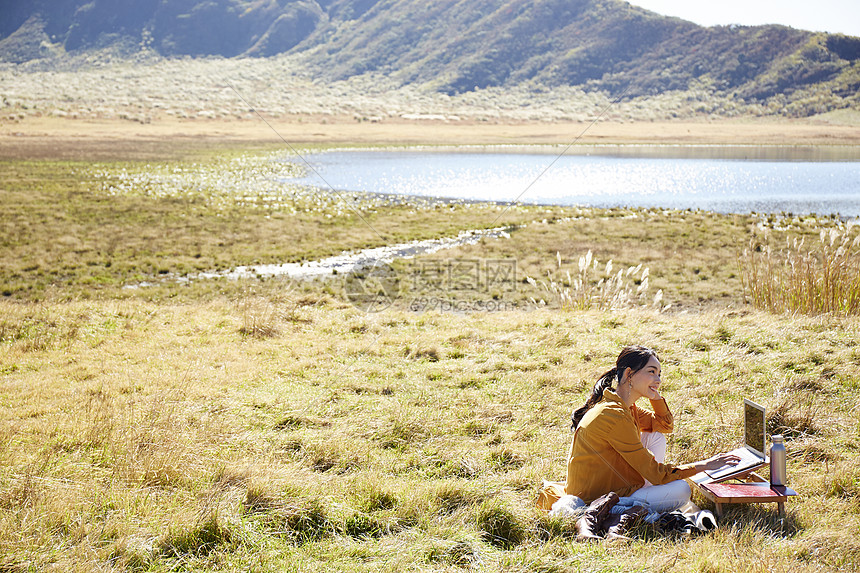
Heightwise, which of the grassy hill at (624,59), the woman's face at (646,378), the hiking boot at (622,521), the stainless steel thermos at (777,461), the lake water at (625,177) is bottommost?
the hiking boot at (622,521)

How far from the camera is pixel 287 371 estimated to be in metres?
7.61

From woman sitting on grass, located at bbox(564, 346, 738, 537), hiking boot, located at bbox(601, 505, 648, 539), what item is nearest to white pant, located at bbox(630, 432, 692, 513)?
woman sitting on grass, located at bbox(564, 346, 738, 537)

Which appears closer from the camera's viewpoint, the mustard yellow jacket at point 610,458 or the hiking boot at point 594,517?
the hiking boot at point 594,517

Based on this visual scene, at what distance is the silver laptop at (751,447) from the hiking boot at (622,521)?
590mm

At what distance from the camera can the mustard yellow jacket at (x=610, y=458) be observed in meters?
4.17

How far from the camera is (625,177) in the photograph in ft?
127

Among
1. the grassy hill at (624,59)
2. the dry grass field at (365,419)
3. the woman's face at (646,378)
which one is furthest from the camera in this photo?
the grassy hill at (624,59)

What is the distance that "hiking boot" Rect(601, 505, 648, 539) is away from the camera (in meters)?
3.95

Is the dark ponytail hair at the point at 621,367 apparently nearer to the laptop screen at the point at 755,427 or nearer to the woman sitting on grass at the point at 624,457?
the woman sitting on grass at the point at 624,457

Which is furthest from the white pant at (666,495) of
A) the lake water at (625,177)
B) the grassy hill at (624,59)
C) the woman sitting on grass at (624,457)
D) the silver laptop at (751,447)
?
the grassy hill at (624,59)

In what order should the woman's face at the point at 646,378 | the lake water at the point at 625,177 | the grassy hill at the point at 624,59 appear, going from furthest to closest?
the grassy hill at the point at 624,59, the lake water at the point at 625,177, the woman's face at the point at 646,378

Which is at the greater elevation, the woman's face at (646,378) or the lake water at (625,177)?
the lake water at (625,177)

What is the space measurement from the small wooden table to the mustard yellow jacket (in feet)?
0.48

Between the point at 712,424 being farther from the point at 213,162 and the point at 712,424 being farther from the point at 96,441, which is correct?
the point at 213,162
